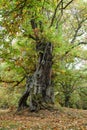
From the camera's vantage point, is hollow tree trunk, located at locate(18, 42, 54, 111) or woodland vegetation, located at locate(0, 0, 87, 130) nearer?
woodland vegetation, located at locate(0, 0, 87, 130)

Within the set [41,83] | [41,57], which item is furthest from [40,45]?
[41,83]

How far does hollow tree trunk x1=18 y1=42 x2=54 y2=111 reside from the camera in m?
19.9

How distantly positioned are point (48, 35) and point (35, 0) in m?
11.6

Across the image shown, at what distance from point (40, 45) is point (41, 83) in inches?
126

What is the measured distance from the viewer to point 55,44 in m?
22.2

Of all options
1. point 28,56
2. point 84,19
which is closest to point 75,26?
point 84,19

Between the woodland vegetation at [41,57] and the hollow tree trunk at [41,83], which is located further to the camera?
the hollow tree trunk at [41,83]

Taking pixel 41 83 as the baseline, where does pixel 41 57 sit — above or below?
above

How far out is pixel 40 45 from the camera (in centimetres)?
2192

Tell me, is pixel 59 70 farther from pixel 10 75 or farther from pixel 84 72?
pixel 84 72

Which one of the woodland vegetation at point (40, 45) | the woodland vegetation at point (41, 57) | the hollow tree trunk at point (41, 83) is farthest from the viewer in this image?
the hollow tree trunk at point (41, 83)

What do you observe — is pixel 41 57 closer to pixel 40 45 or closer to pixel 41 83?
pixel 40 45

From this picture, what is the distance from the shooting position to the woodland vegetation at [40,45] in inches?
Answer: 362

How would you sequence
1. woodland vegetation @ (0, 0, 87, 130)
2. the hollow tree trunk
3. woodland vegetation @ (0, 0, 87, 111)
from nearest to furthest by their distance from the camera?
woodland vegetation @ (0, 0, 87, 111) → woodland vegetation @ (0, 0, 87, 130) → the hollow tree trunk
